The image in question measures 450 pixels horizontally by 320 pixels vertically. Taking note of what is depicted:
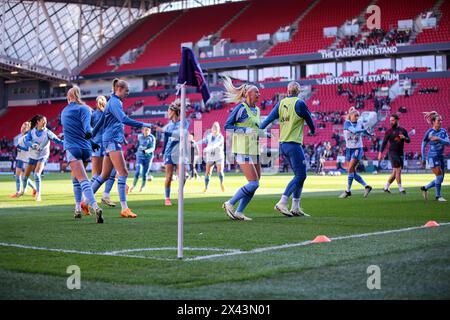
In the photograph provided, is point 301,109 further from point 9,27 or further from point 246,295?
point 9,27

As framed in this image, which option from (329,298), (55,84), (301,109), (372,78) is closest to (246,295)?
(329,298)

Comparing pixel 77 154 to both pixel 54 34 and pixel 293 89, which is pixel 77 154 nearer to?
pixel 293 89

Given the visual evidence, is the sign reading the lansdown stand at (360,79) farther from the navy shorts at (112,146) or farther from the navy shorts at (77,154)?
the navy shorts at (77,154)

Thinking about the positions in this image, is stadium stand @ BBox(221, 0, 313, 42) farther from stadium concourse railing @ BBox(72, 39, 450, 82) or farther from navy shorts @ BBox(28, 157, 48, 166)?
navy shorts @ BBox(28, 157, 48, 166)

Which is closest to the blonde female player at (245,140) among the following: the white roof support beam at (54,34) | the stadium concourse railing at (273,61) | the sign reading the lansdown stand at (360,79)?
the stadium concourse railing at (273,61)

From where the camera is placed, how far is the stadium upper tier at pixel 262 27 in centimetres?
5675

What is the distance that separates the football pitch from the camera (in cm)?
539

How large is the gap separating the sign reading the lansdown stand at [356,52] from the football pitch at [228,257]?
4279 cm

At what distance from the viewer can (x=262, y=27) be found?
64375 mm

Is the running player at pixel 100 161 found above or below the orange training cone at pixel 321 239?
above

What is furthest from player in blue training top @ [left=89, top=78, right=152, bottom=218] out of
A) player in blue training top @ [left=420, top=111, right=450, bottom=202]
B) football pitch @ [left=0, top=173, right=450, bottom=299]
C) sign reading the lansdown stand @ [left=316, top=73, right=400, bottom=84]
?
sign reading the lansdown stand @ [left=316, top=73, right=400, bottom=84]

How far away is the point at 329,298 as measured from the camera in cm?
500
